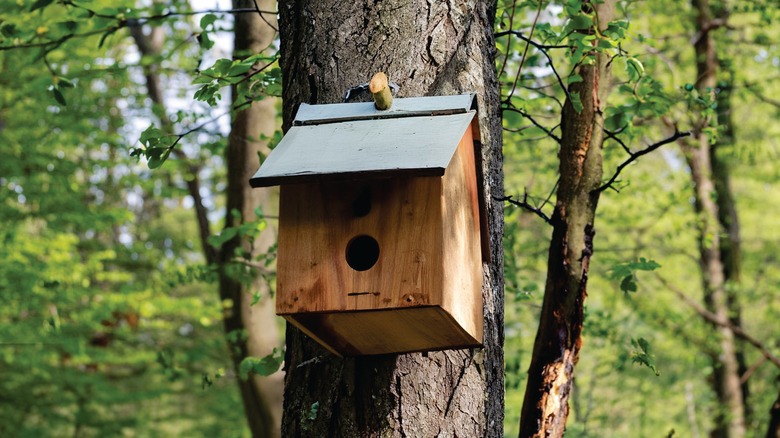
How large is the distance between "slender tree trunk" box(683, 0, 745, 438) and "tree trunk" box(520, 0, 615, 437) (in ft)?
20.0

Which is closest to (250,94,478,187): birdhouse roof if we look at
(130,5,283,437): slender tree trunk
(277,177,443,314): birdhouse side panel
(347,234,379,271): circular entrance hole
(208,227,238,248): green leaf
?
(277,177,443,314): birdhouse side panel

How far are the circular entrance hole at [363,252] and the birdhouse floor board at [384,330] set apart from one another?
0.14m

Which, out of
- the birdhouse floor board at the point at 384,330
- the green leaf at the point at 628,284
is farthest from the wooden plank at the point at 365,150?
the green leaf at the point at 628,284

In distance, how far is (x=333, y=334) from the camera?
1.98 m

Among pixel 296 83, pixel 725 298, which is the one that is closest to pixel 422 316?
pixel 296 83

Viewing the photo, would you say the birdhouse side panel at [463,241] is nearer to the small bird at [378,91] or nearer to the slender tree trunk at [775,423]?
the small bird at [378,91]

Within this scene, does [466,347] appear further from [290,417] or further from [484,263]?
[290,417]

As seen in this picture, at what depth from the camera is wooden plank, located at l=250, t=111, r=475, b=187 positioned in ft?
5.92

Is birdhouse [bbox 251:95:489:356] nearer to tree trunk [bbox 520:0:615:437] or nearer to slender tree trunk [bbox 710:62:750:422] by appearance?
tree trunk [bbox 520:0:615:437]

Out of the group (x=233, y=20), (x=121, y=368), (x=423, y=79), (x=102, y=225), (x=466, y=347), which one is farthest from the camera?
(x=121, y=368)

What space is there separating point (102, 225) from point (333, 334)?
22.7ft

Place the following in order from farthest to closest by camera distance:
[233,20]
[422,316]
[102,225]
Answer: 1. [102,225]
2. [233,20]
3. [422,316]

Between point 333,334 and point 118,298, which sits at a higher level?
point 118,298

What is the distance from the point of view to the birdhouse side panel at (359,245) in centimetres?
188
